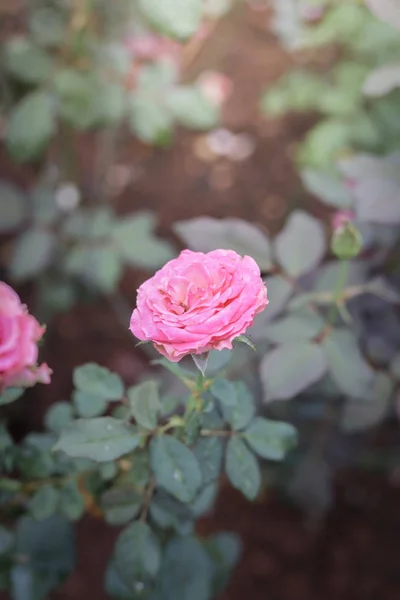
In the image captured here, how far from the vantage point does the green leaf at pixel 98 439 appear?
677 mm

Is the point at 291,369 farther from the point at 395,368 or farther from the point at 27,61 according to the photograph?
the point at 27,61

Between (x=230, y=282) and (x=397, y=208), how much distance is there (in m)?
0.45

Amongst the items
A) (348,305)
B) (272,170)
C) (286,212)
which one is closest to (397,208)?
(348,305)

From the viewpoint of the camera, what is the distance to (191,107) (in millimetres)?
1382

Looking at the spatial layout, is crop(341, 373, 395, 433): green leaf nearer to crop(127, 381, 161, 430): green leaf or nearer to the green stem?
the green stem

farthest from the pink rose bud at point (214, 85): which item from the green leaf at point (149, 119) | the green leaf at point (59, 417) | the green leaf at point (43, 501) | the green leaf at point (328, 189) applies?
the green leaf at point (43, 501)

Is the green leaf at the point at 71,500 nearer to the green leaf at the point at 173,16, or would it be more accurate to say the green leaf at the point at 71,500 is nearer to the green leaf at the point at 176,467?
the green leaf at the point at 176,467

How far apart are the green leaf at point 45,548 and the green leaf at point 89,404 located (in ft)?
0.69

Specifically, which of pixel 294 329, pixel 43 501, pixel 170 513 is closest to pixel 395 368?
pixel 294 329

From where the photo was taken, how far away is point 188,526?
806mm

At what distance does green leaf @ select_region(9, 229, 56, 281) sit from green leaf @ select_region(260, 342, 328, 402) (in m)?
0.61

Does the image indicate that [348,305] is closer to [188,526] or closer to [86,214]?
[188,526]

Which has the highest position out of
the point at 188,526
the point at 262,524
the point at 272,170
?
the point at 188,526

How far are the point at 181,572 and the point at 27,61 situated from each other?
3.19 feet
